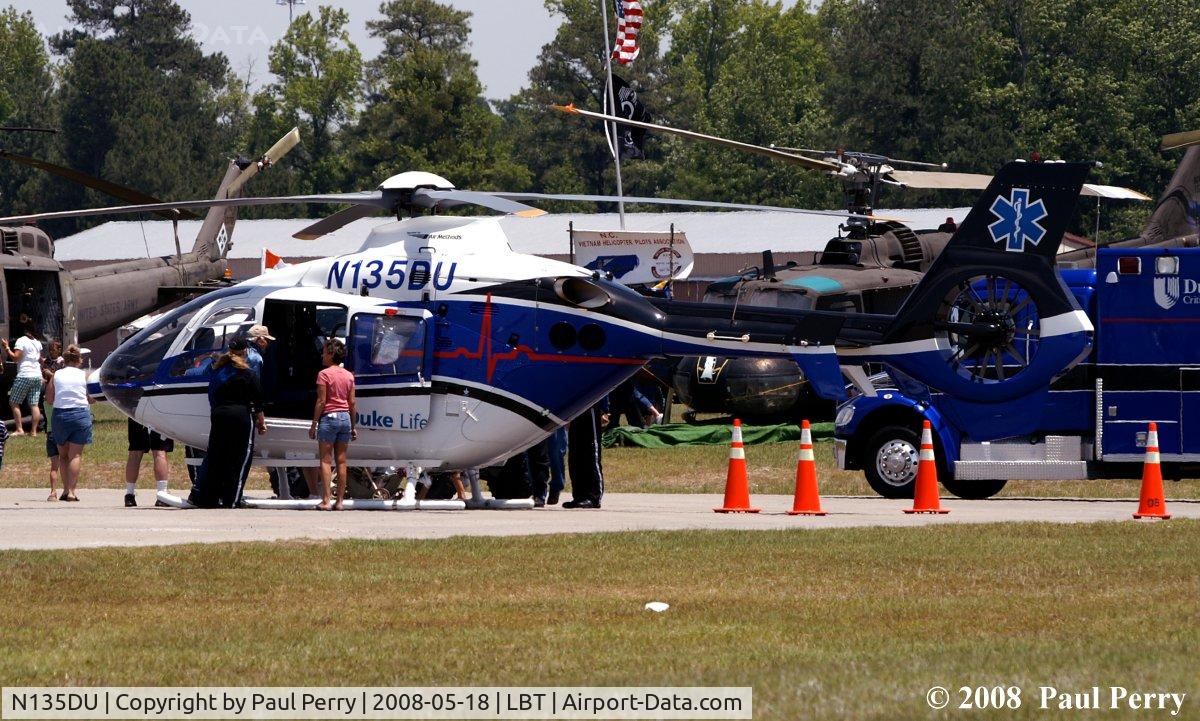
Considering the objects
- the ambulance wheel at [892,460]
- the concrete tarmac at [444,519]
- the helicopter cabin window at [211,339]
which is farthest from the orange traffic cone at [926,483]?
the helicopter cabin window at [211,339]

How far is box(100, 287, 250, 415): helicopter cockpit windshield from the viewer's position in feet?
64.3

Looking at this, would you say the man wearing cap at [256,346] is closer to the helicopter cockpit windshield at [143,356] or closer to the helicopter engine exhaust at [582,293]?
the helicopter cockpit windshield at [143,356]

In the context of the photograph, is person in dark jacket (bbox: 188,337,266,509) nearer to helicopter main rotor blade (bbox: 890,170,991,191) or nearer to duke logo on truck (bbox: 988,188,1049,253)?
duke logo on truck (bbox: 988,188,1049,253)

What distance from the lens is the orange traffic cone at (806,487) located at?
18.2 m

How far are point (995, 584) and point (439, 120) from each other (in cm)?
7351

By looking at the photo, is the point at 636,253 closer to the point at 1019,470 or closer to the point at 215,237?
the point at 1019,470

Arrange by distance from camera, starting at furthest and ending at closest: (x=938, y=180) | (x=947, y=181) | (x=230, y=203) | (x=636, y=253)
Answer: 1. (x=636, y=253)
2. (x=947, y=181)
3. (x=938, y=180)
4. (x=230, y=203)

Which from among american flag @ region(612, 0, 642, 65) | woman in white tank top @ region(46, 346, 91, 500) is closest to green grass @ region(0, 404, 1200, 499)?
woman in white tank top @ region(46, 346, 91, 500)

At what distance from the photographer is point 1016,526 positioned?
1612 centimetres

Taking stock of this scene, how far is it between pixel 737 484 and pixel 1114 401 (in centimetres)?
427

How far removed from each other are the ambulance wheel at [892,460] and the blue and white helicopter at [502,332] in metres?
1.38

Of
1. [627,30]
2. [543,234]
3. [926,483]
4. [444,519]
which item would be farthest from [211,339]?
[543,234]

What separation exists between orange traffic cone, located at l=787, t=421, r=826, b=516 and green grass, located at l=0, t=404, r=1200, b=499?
173 inches

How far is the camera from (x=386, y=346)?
18.9 m
